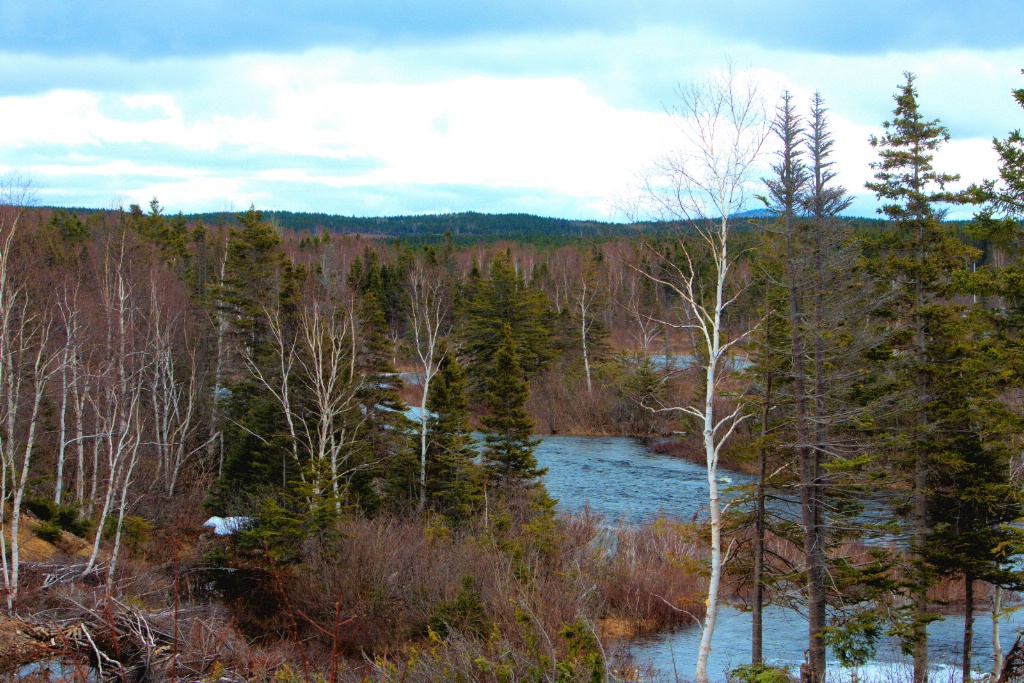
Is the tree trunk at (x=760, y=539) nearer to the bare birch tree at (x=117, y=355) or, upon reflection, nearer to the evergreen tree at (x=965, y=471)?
the evergreen tree at (x=965, y=471)

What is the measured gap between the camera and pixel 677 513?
27.4 metres

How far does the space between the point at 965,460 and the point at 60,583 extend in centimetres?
1778

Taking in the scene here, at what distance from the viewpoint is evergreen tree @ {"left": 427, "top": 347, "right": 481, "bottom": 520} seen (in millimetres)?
23594

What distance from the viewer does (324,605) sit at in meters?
17.5

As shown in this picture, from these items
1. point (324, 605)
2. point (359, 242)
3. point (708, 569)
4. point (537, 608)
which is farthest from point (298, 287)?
point (359, 242)

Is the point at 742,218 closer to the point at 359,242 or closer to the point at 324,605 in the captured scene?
the point at 324,605

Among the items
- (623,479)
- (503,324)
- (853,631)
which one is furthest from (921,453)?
(503,324)

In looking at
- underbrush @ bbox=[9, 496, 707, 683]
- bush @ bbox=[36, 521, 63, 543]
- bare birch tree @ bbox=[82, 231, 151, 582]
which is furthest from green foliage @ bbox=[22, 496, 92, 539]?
underbrush @ bbox=[9, 496, 707, 683]

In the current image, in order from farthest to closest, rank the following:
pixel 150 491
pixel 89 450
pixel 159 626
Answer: pixel 89 450, pixel 150 491, pixel 159 626

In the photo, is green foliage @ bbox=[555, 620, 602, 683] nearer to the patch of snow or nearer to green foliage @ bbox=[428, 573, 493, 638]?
green foliage @ bbox=[428, 573, 493, 638]

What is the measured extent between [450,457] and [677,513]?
8.60 meters

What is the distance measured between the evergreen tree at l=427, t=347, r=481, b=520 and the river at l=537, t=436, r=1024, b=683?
3715 millimetres

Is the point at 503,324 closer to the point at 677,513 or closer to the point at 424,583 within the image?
the point at 677,513

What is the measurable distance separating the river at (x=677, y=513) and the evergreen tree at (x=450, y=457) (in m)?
3.72
